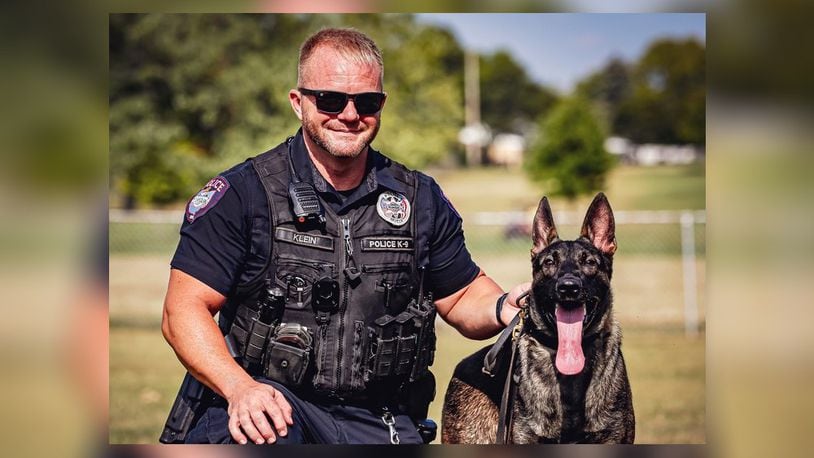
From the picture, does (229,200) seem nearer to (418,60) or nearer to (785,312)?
(785,312)

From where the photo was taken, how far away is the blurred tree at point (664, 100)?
28.8m

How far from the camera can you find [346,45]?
2.95 m

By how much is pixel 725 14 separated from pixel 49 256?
2.13 metres

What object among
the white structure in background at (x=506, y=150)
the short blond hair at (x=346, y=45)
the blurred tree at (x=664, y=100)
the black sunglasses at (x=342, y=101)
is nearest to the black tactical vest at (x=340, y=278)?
the black sunglasses at (x=342, y=101)

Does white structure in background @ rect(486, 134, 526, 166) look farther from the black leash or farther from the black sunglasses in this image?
the black sunglasses

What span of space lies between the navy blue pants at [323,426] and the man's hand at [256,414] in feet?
0.36

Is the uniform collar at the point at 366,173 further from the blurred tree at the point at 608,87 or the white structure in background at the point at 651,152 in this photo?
the blurred tree at the point at 608,87

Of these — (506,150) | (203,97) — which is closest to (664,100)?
(506,150)

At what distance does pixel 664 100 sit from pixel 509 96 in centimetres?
575

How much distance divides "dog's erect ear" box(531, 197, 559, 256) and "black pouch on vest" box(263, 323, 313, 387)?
0.81 metres

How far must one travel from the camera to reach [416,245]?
124 inches

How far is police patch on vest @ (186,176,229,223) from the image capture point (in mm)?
2863

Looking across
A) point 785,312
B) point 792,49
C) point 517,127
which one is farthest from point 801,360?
point 517,127

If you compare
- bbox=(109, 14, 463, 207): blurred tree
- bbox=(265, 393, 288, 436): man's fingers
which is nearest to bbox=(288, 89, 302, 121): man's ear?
bbox=(265, 393, 288, 436): man's fingers
